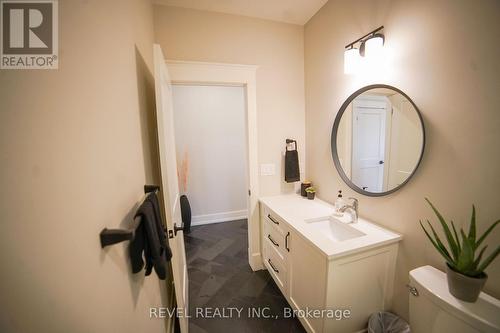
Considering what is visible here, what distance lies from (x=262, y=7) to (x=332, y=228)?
2.09 metres

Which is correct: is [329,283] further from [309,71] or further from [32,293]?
[309,71]

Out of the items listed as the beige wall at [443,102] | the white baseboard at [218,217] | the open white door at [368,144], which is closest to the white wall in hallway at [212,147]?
the white baseboard at [218,217]

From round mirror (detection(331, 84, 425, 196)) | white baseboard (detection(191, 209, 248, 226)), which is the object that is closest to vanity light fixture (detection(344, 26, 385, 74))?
round mirror (detection(331, 84, 425, 196))

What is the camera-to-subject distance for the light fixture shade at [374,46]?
4.10 feet

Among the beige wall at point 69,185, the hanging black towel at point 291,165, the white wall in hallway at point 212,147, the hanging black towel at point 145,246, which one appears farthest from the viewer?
the white wall in hallway at point 212,147

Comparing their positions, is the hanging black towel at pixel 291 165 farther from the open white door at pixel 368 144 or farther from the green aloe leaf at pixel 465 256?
the green aloe leaf at pixel 465 256

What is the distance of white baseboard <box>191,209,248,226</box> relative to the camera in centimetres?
335

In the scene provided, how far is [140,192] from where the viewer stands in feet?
3.19

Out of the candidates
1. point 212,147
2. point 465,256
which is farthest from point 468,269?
point 212,147

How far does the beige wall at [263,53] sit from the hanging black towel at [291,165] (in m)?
0.09

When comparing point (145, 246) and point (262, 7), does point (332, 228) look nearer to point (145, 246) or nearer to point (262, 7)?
point (145, 246)

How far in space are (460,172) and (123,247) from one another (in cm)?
156

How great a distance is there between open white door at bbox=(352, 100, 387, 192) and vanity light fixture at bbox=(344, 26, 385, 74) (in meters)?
0.28

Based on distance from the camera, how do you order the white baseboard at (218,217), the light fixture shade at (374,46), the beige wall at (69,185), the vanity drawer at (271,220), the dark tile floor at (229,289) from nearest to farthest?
the beige wall at (69,185) < the light fixture shade at (374,46) < the dark tile floor at (229,289) < the vanity drawer at (271,220) < the white baseboard at (218,217)
